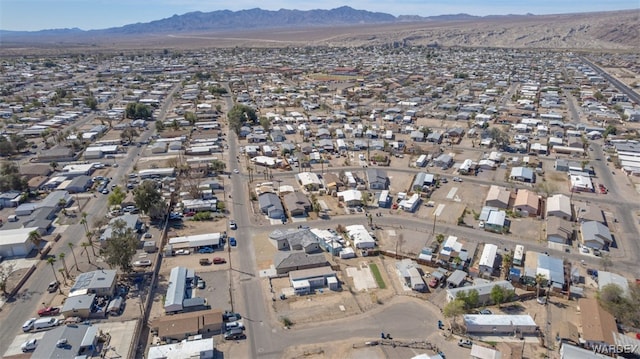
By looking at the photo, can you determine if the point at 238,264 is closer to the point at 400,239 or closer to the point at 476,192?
the point at 400,239

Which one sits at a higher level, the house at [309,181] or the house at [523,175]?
the house at [309,181]

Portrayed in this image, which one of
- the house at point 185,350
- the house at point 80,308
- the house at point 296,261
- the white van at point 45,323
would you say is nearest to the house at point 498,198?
the house at point 296,261

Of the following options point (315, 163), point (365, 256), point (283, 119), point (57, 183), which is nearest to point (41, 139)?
point (57, 183)

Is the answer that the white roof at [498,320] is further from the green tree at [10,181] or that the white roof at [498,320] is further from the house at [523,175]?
the green tree at [10,181]

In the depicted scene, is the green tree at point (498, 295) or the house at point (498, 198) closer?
the green tree at point (498, 295)

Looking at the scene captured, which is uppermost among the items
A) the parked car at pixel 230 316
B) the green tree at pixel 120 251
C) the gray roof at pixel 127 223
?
the green tree at pixel 120 251

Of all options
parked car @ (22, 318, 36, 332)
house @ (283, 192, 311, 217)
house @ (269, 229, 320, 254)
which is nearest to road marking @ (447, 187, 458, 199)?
house @ (283, 192, 311, 217)
